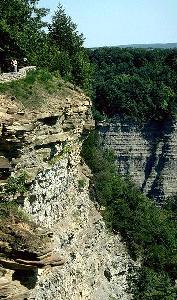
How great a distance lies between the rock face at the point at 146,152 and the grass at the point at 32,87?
3290cm

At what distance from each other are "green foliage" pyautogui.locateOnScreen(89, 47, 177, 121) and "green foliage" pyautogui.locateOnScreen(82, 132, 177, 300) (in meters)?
20.2

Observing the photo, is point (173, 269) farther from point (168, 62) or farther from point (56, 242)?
point (168, 62)

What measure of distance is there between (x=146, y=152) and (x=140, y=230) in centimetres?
2343

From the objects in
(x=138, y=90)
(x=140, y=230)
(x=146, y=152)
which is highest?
(x=138, y=90)

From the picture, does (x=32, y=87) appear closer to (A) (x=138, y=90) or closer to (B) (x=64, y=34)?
(B) (x=64, y=34)

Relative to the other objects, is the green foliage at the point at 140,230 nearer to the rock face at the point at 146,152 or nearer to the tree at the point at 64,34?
the tree at the point at 64,34

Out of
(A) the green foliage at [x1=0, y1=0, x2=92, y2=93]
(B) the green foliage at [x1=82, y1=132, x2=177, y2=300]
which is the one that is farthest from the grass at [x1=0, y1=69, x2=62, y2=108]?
(B) the green foliage at [x1=82, y1=132, x2=177, y2=300]

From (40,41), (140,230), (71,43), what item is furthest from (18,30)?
(140,230)

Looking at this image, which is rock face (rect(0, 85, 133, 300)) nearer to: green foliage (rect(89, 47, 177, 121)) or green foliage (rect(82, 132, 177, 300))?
green foliage (rect(82, 132, 177, 300))

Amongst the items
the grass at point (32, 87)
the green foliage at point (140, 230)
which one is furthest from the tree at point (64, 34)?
the grass at point (32, 87)

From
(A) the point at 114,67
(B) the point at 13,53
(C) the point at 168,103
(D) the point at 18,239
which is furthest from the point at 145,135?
(D) the point at 18,239

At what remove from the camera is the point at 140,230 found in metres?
36.6

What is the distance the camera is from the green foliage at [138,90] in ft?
195

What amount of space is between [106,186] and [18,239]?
20499 millimetres
